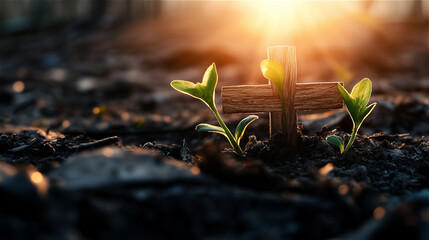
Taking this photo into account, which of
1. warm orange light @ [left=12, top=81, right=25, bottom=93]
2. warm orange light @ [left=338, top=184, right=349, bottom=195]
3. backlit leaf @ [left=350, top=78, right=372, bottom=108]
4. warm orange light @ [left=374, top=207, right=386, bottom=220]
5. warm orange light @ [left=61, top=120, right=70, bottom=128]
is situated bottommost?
warm orange light @ [left=12, top=81, right=25, bottom=93]

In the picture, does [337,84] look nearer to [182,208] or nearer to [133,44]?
[182,208]

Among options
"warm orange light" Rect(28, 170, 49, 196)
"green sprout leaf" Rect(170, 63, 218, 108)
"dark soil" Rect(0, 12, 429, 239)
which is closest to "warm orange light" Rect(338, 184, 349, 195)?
→ "dark soil" Rect(0, 12, 429, 239)

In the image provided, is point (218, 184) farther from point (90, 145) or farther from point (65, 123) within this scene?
point (65, 123)

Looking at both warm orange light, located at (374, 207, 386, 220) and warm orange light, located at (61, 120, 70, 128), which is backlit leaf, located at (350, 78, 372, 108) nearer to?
warm orange light, located at (374, 207, 386, 220)

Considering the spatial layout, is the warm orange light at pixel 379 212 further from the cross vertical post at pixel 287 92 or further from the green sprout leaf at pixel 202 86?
the green sprout leaf at pixel 202 86

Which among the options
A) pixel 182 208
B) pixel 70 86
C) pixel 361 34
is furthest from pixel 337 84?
pixel 361 34

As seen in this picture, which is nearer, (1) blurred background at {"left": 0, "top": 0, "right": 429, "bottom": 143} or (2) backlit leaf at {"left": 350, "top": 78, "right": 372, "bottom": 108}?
(2) backlit leaf at {"left": 350, "top": 78, "right": 372, "bottom": 108}

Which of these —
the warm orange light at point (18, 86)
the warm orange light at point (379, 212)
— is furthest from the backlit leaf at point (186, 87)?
the warm orange light at point (18, 86)
